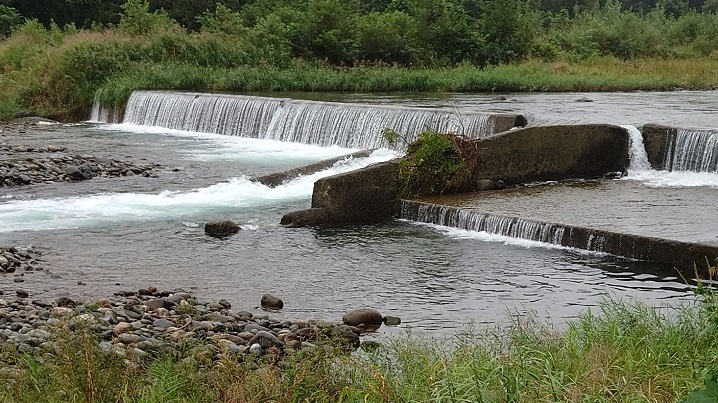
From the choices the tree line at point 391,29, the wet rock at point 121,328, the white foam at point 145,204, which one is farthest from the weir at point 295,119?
the wet rock at point 121,328

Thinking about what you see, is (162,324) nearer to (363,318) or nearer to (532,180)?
(363,318)

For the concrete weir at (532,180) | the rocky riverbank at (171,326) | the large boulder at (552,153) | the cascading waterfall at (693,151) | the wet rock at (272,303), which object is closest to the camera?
the rocky riverbank at (171,326)

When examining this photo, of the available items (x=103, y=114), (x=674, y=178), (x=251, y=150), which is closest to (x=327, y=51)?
(x=103, y=114)

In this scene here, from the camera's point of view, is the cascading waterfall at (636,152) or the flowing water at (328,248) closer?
the flowing water at (328,248)

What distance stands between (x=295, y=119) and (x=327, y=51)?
14.8 metres

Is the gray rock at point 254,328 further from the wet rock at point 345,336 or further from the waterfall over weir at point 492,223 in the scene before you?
the waterfall over weir at point 492,223

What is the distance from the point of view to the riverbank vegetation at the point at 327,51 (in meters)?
29.9

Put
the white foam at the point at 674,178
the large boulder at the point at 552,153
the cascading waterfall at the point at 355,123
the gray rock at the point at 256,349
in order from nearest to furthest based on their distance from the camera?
the gray rock at the point at 256,349
the large boulder at the point at 552,153
the white foam at the point at 674,178
the cascading waterfall at the point at 355,123

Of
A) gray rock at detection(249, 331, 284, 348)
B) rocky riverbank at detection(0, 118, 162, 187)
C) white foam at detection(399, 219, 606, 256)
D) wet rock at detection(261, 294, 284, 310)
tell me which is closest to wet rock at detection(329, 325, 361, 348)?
gray rock at detection(249, 331, 284, 348)

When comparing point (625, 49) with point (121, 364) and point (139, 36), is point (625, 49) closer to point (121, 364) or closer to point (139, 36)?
point (139, 36)

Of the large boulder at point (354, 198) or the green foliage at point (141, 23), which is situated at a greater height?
the green foliage at point (141, 23)

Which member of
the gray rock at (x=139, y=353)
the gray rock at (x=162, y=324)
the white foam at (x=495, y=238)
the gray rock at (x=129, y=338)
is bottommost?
the white foam at (x=495, y=238)

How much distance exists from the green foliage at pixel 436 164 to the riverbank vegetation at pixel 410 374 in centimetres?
735

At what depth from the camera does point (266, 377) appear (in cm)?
613
